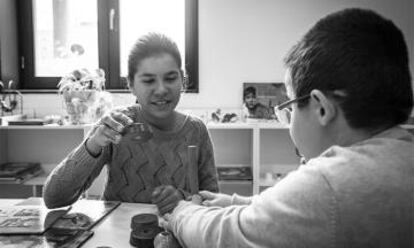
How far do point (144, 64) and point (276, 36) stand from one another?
159cm

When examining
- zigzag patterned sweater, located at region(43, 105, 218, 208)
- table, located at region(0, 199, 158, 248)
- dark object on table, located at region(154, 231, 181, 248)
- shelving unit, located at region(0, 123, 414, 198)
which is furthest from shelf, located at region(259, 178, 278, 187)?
dark object on table, located at region(154, 231, 181, 248)

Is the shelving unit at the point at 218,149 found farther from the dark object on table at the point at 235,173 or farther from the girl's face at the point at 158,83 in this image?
the girl's face at the point at 158,83

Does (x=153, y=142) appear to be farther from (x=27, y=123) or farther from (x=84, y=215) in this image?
(x=27, y=123)

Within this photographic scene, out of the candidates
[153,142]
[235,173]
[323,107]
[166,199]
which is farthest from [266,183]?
[323,107]

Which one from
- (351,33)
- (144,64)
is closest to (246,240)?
(351,33)

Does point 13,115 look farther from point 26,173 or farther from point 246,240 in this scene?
point 246,240

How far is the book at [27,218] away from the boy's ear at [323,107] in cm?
78

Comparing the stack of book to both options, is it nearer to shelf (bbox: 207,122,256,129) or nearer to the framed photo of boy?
shelf (bbox: 207,122,256,129)

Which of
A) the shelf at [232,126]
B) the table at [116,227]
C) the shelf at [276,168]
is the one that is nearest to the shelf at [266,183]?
the shelf at [276,168]

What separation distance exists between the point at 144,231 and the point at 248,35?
209 centimetres

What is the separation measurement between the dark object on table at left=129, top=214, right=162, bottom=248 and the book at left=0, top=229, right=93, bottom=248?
0.13 meters

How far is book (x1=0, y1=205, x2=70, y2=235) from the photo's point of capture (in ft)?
3.32

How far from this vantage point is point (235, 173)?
8.60 ft

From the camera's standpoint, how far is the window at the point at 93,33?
9.41 ft
